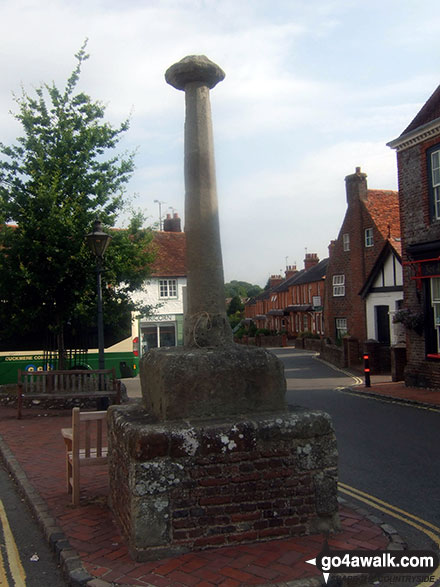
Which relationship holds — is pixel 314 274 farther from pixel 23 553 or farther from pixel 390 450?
pixel 23 553

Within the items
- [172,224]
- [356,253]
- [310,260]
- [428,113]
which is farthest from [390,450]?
[310,260]

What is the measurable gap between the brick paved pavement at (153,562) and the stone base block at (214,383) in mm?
1134

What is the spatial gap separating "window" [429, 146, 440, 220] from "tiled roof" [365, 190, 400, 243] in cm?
1092

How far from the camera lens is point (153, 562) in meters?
4.38

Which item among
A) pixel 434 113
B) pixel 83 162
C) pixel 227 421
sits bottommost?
pixel 227 421

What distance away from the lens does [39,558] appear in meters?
4.86

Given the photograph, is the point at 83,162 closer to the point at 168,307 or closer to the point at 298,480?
the point at 298,480

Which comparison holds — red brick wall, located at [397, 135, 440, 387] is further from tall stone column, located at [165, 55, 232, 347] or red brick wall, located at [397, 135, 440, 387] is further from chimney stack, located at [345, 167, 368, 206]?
chimney stack, located at [345, 167, 368, 206]

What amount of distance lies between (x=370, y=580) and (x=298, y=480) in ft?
3.05

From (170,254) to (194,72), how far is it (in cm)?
2810

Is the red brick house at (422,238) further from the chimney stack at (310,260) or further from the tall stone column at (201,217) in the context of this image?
the chimney stack at (310,260)

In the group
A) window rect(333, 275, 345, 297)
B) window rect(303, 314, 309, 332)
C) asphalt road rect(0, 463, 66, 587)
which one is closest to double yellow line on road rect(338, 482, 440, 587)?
asphalt road rect(0, 463, 66, 587)

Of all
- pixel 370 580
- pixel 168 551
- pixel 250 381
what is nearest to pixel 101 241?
pixel 250 381

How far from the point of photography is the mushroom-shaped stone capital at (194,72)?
5.48 m
